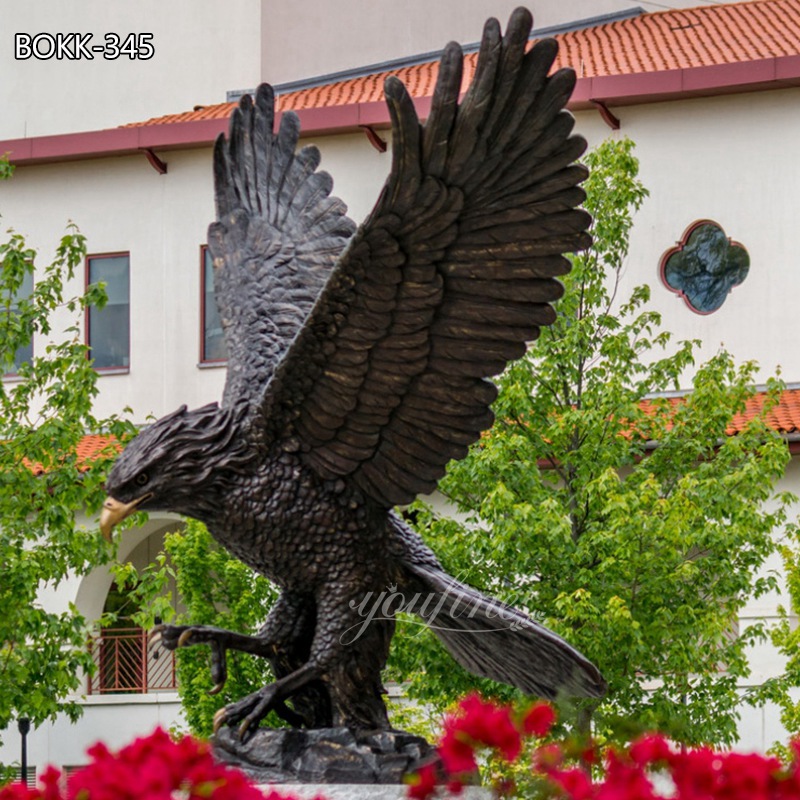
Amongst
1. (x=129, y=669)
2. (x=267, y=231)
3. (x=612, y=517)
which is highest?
(x=267, y=231)

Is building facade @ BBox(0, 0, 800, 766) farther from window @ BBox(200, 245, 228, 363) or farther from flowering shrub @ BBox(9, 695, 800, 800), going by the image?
flowering shrub @ BBox(9, 695, 800, 800)

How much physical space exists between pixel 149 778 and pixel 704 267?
21786mm

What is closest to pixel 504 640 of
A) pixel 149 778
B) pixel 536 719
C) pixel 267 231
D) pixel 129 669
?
pixel 267 231

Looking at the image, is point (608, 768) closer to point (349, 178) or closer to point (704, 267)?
point (704, 267)

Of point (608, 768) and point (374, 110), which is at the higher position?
point (374, 110)

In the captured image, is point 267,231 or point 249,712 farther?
point 267,231

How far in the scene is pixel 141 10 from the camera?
113 ft

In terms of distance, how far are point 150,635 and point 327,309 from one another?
1374mm

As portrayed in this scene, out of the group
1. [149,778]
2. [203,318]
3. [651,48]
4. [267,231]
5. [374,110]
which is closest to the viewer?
[149,778]

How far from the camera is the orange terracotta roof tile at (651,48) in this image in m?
27.5

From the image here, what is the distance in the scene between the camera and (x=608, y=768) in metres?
4.81

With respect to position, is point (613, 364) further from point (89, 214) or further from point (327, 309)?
point (89, 214)

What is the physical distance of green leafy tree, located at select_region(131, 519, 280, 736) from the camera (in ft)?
57.0

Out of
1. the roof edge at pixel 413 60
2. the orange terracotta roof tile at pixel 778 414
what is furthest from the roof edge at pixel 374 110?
the orange terracotta roof tile at pixel 778 414
